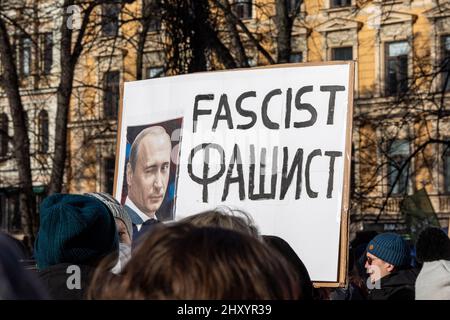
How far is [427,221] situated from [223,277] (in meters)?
9.32

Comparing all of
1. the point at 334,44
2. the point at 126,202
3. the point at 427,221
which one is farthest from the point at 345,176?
the point at 334,44

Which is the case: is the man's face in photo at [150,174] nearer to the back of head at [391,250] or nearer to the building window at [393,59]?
the back of head at [391,250]

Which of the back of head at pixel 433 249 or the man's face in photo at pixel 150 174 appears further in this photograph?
the man's face in photo at pixel 150 174

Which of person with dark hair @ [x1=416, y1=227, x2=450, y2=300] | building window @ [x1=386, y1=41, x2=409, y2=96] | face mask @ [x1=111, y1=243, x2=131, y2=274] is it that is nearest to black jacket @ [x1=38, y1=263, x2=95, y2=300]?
face mask @ [x1=111, y1=243, x2=131, y2=274]

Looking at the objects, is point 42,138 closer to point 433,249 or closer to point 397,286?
point 397,286

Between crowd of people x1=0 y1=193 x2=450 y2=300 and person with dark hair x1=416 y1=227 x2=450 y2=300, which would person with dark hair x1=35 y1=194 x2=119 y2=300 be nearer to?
crowd of people x1=0 y1=193 x2=450 y2=300

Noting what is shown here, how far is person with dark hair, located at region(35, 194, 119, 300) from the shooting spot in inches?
99.1

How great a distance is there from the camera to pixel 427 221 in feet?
34.3

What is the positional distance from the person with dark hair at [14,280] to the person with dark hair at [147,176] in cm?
321

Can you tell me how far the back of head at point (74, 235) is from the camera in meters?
2.56

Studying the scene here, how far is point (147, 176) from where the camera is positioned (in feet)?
15.8

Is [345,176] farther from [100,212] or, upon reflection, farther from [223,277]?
[223,277]

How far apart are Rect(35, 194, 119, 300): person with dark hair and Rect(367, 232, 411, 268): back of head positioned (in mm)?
1879

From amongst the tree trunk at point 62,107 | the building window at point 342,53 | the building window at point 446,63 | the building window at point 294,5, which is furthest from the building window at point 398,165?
the tree trunk at point 62,107
